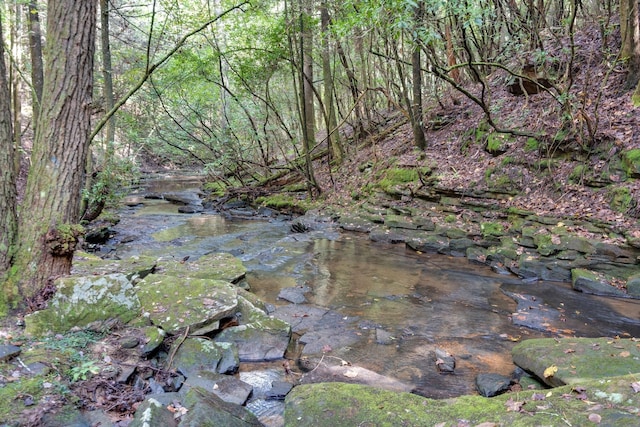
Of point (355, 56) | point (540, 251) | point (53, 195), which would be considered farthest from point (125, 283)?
point (355, 56)

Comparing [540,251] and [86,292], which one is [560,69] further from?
[86,292]

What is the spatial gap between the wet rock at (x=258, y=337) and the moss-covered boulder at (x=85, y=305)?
3.75ft

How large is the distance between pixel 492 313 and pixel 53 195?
5833 mm

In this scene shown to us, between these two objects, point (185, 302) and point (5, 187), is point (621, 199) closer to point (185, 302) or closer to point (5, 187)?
point (185, 302)

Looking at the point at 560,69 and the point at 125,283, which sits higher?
the point at 560,69

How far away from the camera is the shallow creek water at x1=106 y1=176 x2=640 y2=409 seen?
4488mm

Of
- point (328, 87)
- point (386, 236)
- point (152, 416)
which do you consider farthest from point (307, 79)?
point (152, 416)

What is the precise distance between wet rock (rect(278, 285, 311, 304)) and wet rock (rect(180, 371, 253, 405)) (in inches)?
97.6

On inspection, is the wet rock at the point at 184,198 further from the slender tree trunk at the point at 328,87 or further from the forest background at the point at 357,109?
the slender tree trunk at the point at 328,87

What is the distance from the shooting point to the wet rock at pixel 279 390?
12.5 ft

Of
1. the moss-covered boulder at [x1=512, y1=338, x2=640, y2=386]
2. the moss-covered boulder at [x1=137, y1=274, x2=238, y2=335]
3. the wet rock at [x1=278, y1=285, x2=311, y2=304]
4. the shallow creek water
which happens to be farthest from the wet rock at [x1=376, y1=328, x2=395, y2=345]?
the moss-covered boulder at [x1=137, y1=274, x2=238, y2=335]

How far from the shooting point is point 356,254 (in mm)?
9117

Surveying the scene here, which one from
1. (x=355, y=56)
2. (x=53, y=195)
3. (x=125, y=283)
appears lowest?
(x=125, y=283)

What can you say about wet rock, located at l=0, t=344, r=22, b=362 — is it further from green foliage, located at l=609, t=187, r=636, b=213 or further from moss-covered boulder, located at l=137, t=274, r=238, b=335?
green foliage, located at l=609, t=187, r=636, b=213
